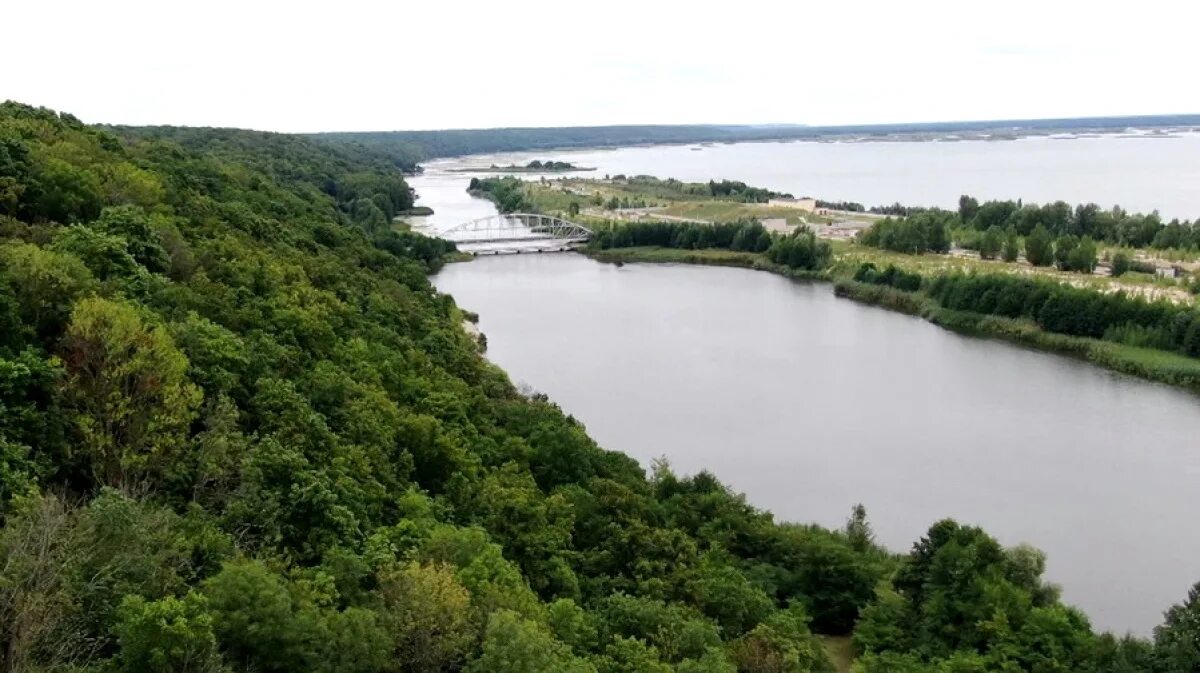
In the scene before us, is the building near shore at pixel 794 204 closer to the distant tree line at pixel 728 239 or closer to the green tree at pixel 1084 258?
the distant tree line at pixel 728 239

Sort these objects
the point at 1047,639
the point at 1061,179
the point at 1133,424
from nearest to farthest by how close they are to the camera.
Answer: the point at 1047,639
the point at 1133,424
the point at 1061,179

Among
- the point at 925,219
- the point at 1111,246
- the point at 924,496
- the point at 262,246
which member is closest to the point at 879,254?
the point at 925,219

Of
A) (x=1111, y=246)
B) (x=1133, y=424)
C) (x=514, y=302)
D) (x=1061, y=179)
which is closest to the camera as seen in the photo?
(x=1133, y=424)

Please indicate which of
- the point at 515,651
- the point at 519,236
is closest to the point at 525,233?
the point at 519,236

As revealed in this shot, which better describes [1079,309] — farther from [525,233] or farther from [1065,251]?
[525,233]

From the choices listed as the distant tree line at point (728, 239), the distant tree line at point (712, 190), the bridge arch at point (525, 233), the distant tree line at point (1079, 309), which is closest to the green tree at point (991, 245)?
the distant tree line at point (728, 239)

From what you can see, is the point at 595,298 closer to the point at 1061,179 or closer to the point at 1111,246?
the point at 1111,246
